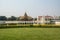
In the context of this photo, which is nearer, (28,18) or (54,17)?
(54,17)

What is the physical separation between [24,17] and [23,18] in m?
0.49

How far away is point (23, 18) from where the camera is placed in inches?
1663

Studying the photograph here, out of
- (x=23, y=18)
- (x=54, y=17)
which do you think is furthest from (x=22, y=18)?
(x=54, y=17)

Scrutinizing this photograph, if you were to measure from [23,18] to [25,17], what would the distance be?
909mm

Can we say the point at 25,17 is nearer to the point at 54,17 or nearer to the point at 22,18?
the point at 22,18

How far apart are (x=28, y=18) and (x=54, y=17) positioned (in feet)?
25.2

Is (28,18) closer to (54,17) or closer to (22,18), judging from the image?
(22,18)

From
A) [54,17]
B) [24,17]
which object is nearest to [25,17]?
[24,17]

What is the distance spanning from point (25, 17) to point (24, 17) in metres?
0.47

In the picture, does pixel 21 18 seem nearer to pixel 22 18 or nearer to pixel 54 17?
pixel 22 18

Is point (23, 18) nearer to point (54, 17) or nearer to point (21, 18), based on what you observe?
point (21, 18)

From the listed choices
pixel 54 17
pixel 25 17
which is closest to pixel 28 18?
pixel 25 17

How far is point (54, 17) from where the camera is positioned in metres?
40.6

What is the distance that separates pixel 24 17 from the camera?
42531mm
